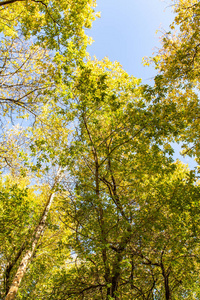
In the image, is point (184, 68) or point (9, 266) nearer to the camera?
point (184, 68)

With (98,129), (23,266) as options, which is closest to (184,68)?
(98,129)

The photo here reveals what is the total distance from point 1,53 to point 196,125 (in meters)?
7.37

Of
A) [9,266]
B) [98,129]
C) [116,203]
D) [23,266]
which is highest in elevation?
[98,129]

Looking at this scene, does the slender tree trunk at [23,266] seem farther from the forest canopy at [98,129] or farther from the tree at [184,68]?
the tree at [184,68]

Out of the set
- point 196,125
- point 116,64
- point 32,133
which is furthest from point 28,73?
point 196,125

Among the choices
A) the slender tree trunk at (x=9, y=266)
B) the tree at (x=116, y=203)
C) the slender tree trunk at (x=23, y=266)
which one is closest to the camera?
the tree at (x=116, y=203)

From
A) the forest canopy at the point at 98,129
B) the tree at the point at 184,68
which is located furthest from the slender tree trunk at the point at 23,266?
the tree at the point at 184,68

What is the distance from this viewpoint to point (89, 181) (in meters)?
7.39

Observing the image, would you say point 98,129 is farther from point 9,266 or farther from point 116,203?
point 9,266

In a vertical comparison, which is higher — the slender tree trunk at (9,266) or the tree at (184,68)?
the tree at (184,68)

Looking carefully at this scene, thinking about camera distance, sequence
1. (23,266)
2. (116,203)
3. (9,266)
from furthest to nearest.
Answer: (9,266) → (23,266) → (116,203)

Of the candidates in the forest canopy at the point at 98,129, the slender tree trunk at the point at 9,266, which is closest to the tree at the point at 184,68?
the forest canopy at the point at 98,129

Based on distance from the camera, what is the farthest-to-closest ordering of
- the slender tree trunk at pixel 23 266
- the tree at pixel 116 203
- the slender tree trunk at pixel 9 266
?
the slender tree trunk at pixel 9 266 → the slender tree trunk at pixel 23 266 → the tree at pixel 116 203

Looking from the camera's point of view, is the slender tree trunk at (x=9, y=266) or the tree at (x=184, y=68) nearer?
the tree at (x=184, y=68)
